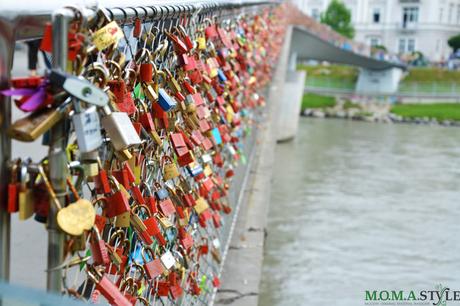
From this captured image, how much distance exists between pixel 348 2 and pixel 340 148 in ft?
116

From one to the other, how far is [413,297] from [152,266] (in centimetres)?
314

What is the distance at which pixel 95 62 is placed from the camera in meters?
1.47

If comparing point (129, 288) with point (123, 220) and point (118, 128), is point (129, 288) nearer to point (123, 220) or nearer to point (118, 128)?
point (123, 220)

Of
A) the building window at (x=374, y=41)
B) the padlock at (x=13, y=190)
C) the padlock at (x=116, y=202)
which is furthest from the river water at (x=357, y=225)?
the building window at (x=374, y=41)

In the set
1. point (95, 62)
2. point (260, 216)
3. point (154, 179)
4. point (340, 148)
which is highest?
point (95, 62)

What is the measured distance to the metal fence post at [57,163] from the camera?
1235 millimetres

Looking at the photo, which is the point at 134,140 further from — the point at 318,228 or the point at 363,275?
the point at 318,228

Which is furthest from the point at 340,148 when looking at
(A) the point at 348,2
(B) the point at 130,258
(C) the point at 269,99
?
(A) the point at 348,2

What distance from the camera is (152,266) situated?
207 cm

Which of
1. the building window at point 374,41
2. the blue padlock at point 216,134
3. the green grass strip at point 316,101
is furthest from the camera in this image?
the building window at point 374,41

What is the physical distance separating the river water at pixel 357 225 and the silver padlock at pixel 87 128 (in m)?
3.72

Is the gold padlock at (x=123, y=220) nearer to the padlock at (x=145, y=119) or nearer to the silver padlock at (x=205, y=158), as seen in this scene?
the padlock at (x=145, y=119)

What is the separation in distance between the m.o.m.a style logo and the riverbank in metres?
21.5

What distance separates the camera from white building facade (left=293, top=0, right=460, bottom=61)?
47.6 m
